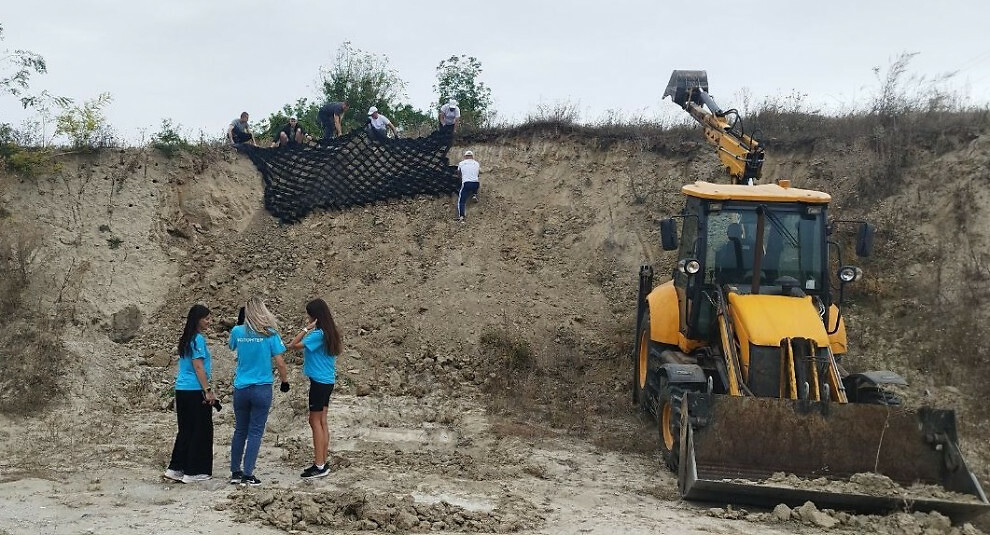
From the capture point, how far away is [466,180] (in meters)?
16.1

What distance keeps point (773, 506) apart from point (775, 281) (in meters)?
2.67

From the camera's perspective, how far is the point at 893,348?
12367 millimetres

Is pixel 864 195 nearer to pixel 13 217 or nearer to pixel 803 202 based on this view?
pixel 803 202

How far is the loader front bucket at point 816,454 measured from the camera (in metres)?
6.99

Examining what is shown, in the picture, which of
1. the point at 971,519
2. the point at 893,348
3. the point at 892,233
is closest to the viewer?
the point at 971,519

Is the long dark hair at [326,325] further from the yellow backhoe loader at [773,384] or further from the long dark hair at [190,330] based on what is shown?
the yellow backhoe loader at [773,384]

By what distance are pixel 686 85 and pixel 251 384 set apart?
8.75 meters

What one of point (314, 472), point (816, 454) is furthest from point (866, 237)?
point (314, 472)

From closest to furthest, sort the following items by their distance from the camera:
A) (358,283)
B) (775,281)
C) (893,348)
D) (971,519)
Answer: (971,519) < (775,281) < (893,348) < (358,283)

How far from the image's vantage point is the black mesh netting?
1661cm

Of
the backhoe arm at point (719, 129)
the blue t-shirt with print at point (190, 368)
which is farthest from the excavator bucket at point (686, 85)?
the blue t-shirt with print at point (190, 368)

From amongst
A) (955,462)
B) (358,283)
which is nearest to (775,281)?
(955,462)

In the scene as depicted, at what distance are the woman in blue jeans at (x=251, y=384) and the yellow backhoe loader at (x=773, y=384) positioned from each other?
3.63 metres

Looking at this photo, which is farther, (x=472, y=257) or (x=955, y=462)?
(x=472, y=257)
